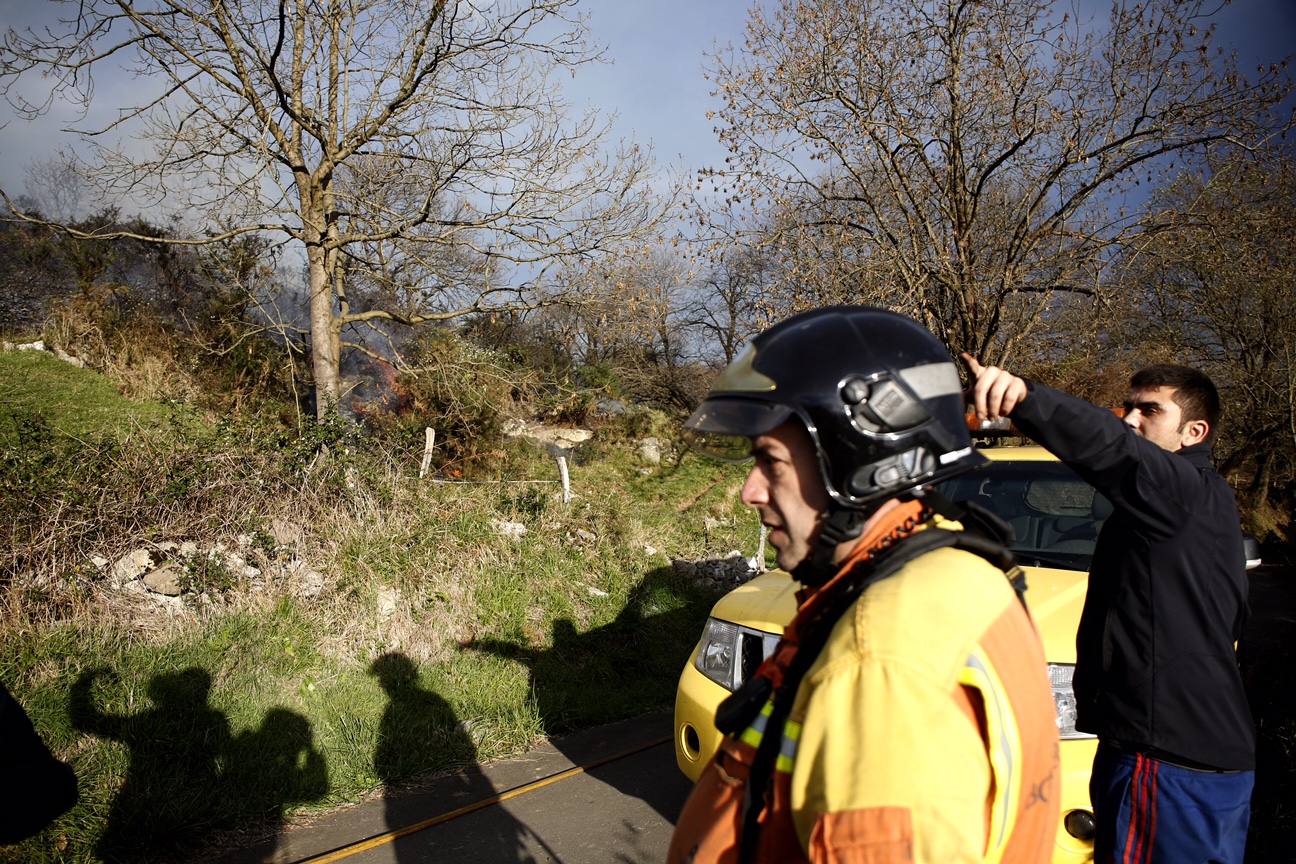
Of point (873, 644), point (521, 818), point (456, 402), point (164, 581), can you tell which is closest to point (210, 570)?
point (164, 581)

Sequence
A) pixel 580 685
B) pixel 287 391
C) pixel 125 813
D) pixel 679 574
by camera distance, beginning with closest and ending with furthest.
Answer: pixel 125 813 → pixel 580 685 → pixel 679 574 → pixel 287 391

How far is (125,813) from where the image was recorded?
4254 mm

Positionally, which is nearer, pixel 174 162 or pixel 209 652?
pixel 209 652

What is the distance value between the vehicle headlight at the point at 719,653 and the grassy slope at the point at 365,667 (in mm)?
2138

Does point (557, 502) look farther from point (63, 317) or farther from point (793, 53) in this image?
point (63, 317)

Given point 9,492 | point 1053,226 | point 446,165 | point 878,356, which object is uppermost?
point 446,165

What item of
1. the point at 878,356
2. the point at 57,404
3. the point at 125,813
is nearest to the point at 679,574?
the point at 125,813

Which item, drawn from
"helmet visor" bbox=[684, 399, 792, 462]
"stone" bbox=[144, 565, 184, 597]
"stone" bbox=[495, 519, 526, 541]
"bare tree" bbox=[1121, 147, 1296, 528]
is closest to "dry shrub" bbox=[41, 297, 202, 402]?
"stone" bbox=[495, 519, 526, 541]

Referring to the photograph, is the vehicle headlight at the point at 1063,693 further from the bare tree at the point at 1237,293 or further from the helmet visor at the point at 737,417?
the bare tree at the point at 1237,293

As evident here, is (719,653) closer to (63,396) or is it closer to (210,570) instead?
(210,570)

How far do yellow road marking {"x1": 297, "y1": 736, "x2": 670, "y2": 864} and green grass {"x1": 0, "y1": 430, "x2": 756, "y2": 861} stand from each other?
550mm

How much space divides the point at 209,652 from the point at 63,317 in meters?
12.0

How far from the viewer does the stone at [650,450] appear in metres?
17.8

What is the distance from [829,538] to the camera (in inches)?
55.4
